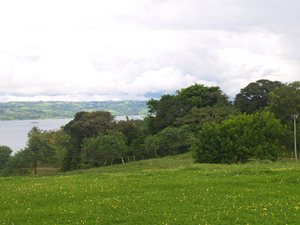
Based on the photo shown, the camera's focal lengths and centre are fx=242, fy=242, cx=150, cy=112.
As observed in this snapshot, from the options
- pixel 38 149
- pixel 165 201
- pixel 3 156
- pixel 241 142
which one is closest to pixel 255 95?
pixel 241 142

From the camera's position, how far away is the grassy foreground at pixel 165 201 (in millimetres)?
8688

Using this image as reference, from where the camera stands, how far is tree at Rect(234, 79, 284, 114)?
5781 cm

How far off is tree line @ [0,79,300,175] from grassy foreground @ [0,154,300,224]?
12629 millimetres

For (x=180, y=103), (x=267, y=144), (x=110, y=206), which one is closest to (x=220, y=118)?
(x=180, y=103)

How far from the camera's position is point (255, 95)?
58906 millimetres

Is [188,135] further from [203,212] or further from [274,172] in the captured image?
[203,212]

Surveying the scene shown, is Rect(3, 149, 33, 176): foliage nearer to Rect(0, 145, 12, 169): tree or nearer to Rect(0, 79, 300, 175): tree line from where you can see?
Rect(0, 79, 300, 175): tree line

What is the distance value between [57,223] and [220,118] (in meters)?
43.3

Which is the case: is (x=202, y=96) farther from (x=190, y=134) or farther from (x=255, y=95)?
(x=190, y=134)

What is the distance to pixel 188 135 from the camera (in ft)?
160

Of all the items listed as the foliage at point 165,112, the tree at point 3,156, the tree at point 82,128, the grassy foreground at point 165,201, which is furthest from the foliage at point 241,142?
the tree at point 3,156

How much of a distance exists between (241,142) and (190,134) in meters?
23.1

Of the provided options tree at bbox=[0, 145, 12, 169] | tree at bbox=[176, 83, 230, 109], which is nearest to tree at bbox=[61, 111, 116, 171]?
tree at bbox=[0, 145, 12, 169]

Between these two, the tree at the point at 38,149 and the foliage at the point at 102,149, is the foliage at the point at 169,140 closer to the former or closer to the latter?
the foliage at the point at 102,149
